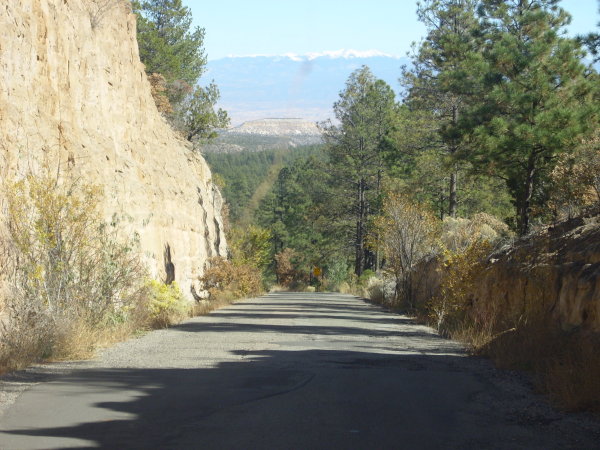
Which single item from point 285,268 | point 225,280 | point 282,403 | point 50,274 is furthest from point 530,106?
point 285,268

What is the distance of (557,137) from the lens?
766 inches

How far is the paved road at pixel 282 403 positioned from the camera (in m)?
6.77

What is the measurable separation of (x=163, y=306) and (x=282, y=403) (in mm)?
11808

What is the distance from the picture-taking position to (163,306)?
19.6m

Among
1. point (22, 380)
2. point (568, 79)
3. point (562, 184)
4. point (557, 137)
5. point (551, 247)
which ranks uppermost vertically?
point (568, 79)

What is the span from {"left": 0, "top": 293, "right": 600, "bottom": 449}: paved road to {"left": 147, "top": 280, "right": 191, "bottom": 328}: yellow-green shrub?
4.89 metres

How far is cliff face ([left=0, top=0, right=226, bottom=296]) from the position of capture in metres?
16.6

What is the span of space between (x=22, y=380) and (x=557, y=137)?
588 inches

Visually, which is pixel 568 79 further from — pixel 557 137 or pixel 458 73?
pixel 458 73

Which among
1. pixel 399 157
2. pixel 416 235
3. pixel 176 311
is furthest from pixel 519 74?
pixel 399 157

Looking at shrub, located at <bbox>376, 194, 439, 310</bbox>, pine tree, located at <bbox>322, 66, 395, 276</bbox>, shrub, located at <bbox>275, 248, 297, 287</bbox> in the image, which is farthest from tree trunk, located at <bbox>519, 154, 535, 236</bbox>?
shrub, located at <bbox>275, 248, 297, 287</bbox>

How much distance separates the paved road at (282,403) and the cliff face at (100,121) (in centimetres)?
655

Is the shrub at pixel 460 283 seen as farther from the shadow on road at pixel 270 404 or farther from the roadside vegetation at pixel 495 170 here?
the shadow on road at pixel 270 404

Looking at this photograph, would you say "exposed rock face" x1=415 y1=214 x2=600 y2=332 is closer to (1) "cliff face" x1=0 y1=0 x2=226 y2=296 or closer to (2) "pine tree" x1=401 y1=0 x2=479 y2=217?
(1) "cliff face" x1=0 y1=0 x2=226 y2=296
